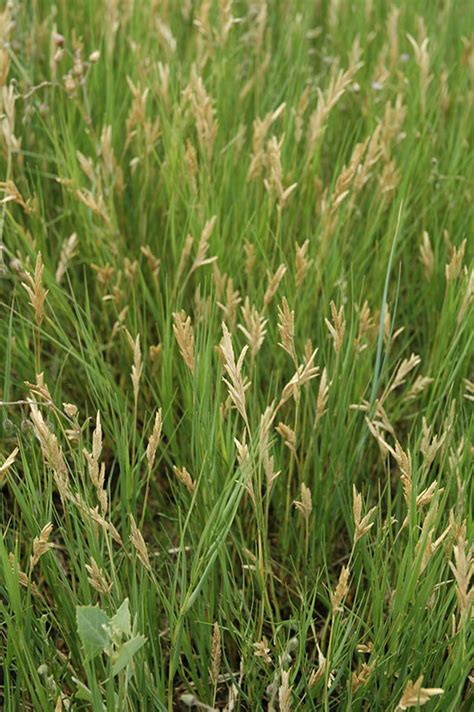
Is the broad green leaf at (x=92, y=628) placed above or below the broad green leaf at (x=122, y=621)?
below

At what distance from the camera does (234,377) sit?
1149 mm

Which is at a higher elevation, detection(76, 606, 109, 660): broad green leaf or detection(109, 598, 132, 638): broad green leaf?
detection(109, 598, 132, 638): broad green leaf

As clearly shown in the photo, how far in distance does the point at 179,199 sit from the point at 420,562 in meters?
1.03

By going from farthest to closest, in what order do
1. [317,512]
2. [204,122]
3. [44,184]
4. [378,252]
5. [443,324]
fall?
[44,184], [378,252], [204,122], [443,324], [317,512]

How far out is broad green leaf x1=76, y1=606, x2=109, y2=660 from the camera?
1063 mm

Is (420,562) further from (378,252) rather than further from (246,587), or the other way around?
(378,252)

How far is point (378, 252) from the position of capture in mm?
1880

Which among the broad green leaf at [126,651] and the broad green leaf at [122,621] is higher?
the broad green leaf at [122,621]

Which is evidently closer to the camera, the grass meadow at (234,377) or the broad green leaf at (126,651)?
the broad green leaf at (126,651)

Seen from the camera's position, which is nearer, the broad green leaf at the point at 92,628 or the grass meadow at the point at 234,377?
the broad green leaf at the point at 92,628

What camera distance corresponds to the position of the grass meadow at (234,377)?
1217 mm

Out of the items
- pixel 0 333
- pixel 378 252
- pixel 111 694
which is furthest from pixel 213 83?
pixel 111 694

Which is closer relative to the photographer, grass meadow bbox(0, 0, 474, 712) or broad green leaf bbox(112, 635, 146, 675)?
broad green leaf bbox(112, 635, 146, 675)

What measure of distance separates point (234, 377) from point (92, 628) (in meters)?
0.34
